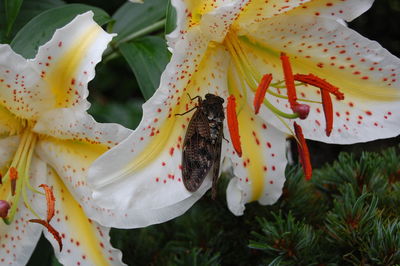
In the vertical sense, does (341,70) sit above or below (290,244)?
above

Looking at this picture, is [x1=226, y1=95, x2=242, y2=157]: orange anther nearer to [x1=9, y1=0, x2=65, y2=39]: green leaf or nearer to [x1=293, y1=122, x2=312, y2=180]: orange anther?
[x1=293, y1=122, x2=312, y2=180]: orange anther

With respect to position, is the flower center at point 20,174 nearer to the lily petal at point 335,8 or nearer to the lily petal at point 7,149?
the lily petal at point 7,149

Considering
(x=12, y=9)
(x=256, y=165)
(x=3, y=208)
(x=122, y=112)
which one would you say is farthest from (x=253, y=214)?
(x=122, y=112)

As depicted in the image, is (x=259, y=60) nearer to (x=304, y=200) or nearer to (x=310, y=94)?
(x=310, y=94)

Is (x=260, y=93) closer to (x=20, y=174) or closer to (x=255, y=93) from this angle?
(x=255, y=93)

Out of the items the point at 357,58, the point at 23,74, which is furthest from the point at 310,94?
the point at 23,74

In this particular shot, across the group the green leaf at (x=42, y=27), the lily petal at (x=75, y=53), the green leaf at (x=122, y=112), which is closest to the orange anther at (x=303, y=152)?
the lily petal at (x=75, y=53)
